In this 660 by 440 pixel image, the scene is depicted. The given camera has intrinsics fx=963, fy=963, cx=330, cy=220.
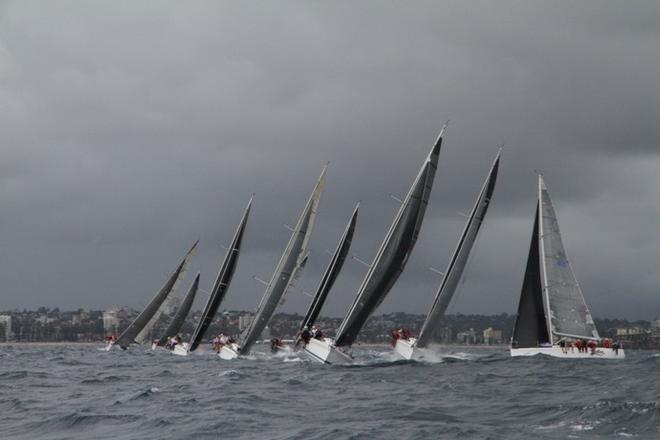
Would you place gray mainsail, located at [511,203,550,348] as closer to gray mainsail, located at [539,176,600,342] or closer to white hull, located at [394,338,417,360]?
gray mainsail, located at [539,176,600,342]

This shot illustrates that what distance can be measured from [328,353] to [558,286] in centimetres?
1887

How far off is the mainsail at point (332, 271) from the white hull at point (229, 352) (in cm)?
634

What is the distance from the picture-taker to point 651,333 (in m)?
182

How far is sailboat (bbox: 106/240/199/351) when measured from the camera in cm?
10075

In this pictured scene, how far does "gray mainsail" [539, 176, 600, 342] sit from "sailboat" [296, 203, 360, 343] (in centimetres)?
1272

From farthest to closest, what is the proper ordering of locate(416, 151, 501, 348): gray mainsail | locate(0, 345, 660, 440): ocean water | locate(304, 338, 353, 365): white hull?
locate(416, 151, 501, 348): gray mainsail
locate(304, 338, 353, 365): white hull
locate(0, 345, 660, 440): ocean water

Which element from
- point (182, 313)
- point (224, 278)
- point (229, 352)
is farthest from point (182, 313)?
point (229, 352)

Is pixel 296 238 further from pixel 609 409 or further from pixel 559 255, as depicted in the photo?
pixel 609 409

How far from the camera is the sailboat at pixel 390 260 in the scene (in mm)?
53156

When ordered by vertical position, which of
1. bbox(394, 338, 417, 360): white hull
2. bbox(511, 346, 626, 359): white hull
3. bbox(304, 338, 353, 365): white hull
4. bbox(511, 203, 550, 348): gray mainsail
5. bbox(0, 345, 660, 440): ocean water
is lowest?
bbox(0, 345, 660, 440): ocean water

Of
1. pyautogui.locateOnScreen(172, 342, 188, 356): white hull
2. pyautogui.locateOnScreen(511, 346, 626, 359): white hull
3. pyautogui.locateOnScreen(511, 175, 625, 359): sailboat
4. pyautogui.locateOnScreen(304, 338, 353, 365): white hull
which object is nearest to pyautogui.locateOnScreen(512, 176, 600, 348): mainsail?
pyautogui.locateOnScreen(511, 175, 625, 359): sailboat

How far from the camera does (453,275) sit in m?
56.9

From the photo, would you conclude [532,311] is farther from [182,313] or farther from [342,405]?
[182,313]

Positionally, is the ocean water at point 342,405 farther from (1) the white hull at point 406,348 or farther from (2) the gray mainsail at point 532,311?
(2) the gray mainsail at point 532,311
